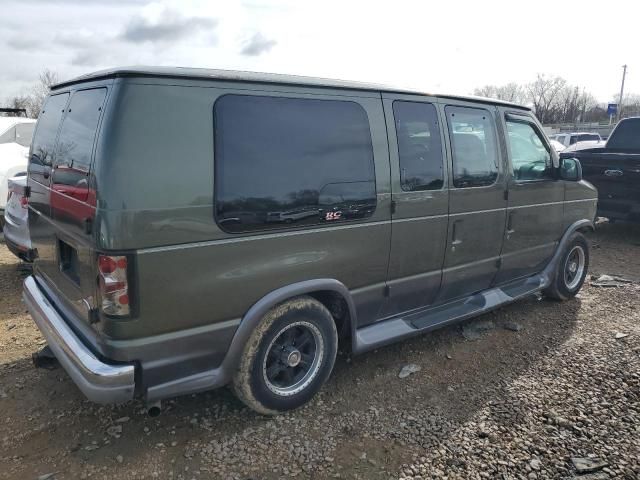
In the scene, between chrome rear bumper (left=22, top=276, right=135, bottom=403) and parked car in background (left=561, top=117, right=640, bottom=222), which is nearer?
chrome rear bumper (left=22, top=276, right=135, bottom=403)

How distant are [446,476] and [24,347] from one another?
3.48 metres

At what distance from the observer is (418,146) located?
147 inches

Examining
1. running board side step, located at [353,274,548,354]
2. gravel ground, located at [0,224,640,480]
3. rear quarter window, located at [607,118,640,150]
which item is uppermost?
rear quarter window, located at [607,118,640,150]

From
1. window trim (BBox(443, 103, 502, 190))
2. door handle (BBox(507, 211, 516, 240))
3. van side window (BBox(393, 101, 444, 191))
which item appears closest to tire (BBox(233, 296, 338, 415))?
van side window (BBox(393, 101, 444, 191))

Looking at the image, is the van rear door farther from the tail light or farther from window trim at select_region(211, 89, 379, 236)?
window trim at select_region(211, 89, 379, 236)

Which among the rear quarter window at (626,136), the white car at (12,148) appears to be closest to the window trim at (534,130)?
the rear quarter window at (626,136)

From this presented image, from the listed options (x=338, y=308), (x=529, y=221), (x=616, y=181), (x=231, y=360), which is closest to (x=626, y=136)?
(x=616, y=181)

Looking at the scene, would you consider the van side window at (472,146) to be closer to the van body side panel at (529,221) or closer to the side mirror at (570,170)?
the van body side panel at (529,221)

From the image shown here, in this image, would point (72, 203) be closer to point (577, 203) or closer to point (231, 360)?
point (231, 360)

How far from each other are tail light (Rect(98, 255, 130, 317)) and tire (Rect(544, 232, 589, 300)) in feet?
14.6

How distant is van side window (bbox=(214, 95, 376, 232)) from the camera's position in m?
2.75

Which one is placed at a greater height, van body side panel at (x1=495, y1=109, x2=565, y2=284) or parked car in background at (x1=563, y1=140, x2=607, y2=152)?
parked car in background at (x1=563, y1=140, x2=607, y2=152)

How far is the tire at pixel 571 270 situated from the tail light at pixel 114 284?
4465 millimetres

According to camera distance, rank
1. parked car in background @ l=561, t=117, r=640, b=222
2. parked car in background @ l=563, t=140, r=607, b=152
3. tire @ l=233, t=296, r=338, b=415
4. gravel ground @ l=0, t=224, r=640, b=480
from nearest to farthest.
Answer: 1. gravel ground @ l=0, t=224, r=640, b=480
2. tire @ l=233, t=296, r=338, b=415
3. parked car in background @ l=561, t=117, r=640, b=222
4. parked car in background @ l=563, t=140, r=607, b=152
